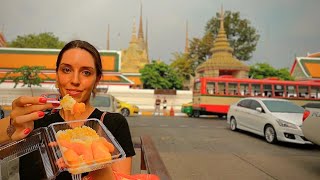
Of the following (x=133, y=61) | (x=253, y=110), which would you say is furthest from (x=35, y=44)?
(x=253, y=110)

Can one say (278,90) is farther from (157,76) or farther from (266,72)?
(266,72)

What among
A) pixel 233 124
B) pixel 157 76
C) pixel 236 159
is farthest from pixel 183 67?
pixel 236 159

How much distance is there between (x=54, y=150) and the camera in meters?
1.17

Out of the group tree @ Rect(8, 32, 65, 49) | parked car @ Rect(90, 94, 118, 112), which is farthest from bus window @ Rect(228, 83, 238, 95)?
tree @ Rect(8, 32, 65, 49)

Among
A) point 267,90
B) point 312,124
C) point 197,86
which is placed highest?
point 197,86

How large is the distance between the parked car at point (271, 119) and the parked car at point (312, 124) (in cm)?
239

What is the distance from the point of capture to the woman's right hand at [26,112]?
48.6 inches

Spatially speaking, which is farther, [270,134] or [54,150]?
[270,134]

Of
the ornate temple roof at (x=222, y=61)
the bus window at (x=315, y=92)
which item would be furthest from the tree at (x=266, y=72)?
the bus window at (x=315, y=92)

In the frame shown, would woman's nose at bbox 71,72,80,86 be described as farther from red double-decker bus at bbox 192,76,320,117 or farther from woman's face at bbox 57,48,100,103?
red double-decker bus at bbox 192,76,320,117

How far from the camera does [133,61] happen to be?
4969 centimetres

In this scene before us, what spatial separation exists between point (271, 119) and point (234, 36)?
41515 millimetres

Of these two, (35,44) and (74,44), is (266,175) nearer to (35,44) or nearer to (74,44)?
(74,44)

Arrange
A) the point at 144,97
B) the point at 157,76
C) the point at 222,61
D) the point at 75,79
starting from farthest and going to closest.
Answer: the point at 157,76 < the point at 222,61 < the point at 144,97 < the point at 75,79
